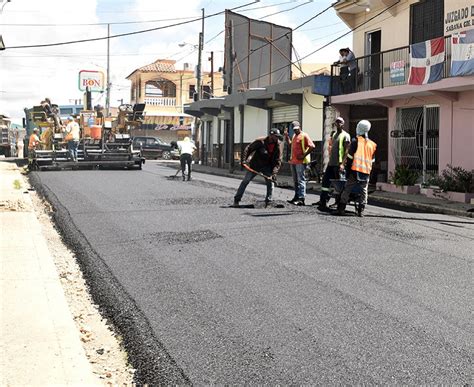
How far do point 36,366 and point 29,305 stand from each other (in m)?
1.70

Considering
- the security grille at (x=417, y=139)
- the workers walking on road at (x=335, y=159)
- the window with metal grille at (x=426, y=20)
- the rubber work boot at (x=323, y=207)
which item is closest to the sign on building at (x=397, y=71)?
the security grille at (x=417, y=139)

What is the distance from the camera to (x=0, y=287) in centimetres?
680

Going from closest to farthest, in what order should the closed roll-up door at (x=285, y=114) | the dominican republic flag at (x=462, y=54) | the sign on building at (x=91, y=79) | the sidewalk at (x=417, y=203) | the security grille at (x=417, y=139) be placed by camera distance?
1. the sidewalk at (x=417, y=203)
2. the dominican republic flag at (x=462, y=54)
3. the security grille at (x=417, y=139)
4. the closed roll-up door at (x=285, y=114)
5. the sign on building at (x=91, y=79)

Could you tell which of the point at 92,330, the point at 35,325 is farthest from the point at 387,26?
the point at 35,325

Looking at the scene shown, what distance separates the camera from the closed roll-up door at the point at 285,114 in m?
27.3

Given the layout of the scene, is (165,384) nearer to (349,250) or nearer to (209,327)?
(209,327)

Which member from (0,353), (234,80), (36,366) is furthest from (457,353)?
(234,80)

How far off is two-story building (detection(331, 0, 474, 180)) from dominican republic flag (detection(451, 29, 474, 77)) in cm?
8

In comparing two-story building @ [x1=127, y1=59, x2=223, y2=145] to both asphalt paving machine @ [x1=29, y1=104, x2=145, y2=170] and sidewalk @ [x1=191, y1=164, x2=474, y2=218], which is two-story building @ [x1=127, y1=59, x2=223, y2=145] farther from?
sidewalk @ [x1=191, y1=164, x2=474, y2=218]

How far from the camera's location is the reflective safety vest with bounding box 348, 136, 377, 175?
39.1ft

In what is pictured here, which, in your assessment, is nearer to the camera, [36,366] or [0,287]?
[36,366]

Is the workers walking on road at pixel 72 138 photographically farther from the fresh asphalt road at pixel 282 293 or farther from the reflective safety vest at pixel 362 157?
the reflective safety vest at pixel 362 157

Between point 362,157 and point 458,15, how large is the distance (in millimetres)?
8340

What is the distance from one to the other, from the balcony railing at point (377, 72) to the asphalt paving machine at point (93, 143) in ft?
28.7
